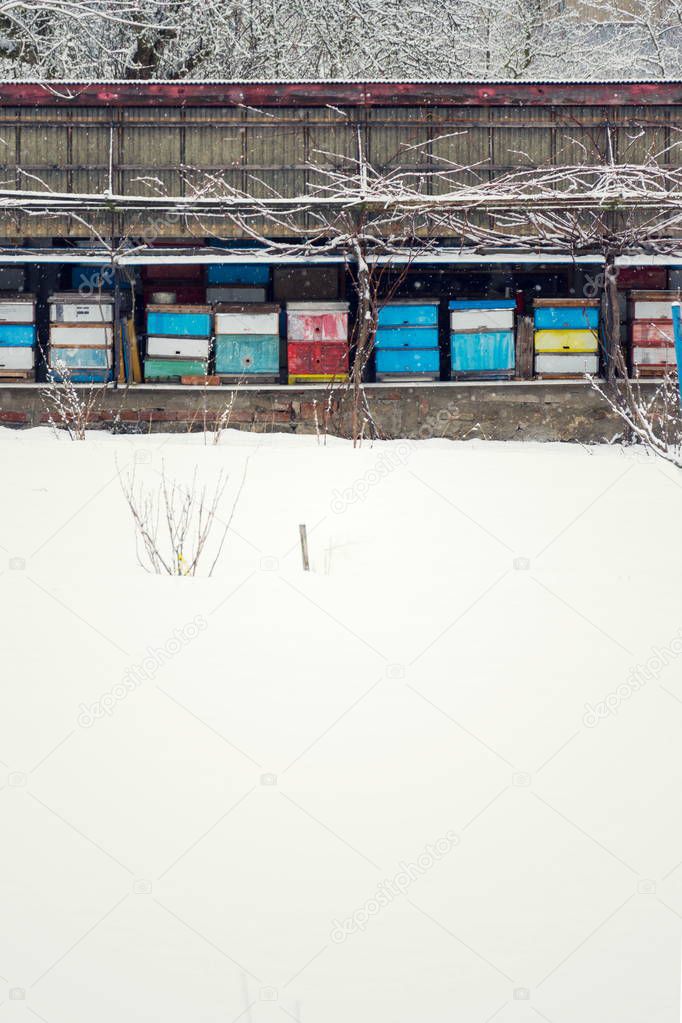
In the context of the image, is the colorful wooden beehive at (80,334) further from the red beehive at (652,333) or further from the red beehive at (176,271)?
the red beehive at (652,333)

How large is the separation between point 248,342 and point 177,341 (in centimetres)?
Result: 108

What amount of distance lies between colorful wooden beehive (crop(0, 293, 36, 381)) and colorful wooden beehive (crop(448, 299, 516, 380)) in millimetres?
6429

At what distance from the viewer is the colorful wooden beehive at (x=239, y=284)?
16.2m

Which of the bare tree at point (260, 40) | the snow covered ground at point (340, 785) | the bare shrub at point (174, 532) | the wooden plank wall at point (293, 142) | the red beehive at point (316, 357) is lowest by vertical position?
the snow covered ground at point (340, 785)

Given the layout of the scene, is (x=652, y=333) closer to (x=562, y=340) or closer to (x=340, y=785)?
(x=562, y=340)

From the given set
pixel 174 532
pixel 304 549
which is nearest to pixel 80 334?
pixel 174 532

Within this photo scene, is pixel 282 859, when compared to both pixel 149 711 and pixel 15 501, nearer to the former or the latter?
pixel 149 711

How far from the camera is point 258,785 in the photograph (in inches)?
152

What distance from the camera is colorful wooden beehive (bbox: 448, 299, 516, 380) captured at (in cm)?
1605

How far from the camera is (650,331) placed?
16.3 metres

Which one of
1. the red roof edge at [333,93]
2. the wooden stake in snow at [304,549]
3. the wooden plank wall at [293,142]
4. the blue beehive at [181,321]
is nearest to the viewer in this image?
the wooden stake in snow at [304,549]

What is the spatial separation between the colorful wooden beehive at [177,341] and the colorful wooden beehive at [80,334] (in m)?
0.65

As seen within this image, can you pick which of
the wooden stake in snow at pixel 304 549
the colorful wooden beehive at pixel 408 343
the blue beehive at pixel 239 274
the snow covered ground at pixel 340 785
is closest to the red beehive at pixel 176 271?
the blue beehive at pixel 239 274

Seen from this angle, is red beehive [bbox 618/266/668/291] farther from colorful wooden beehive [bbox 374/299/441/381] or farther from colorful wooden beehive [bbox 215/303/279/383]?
colorful wooden beehive [bbox 215/303/279/383]
